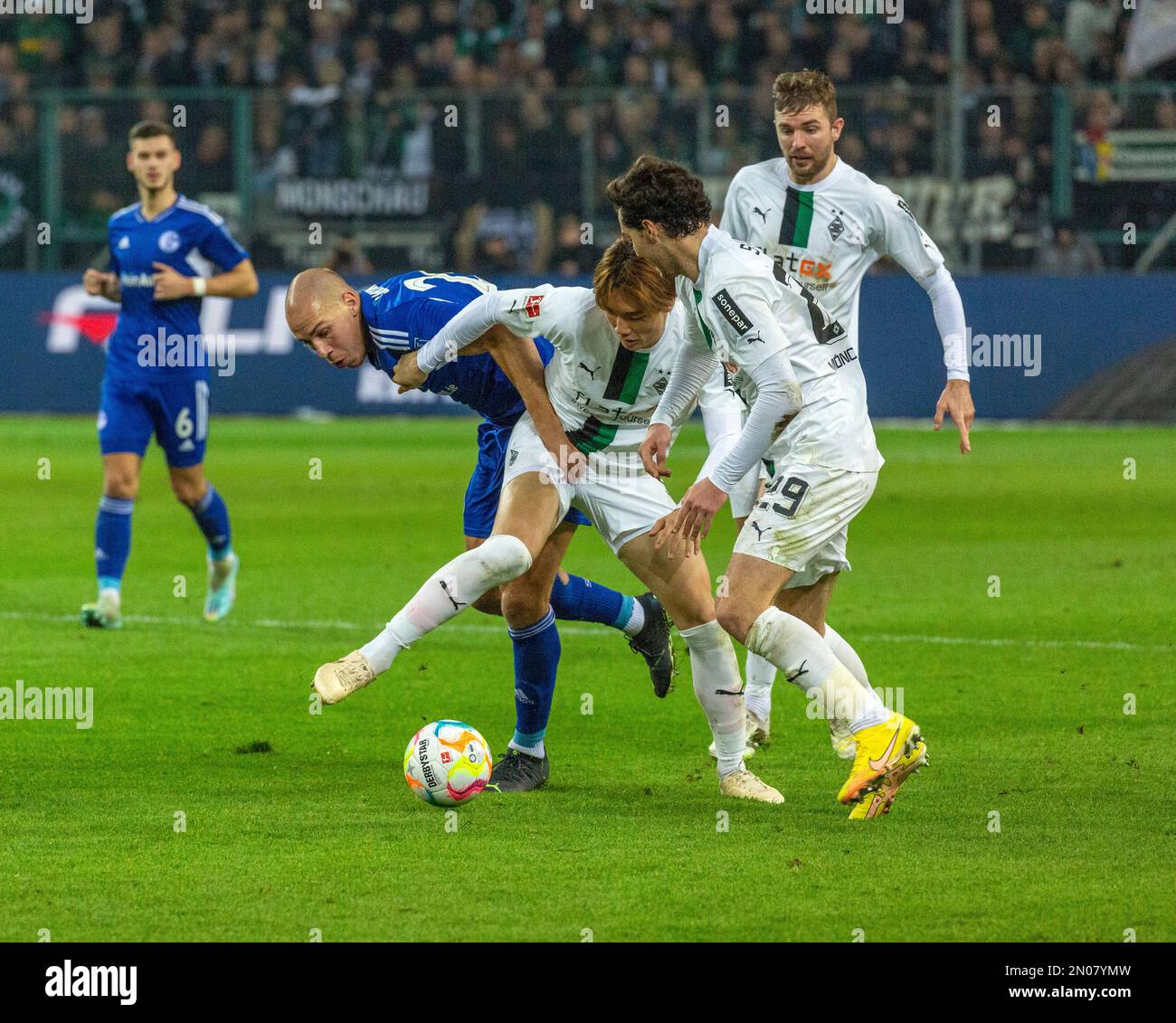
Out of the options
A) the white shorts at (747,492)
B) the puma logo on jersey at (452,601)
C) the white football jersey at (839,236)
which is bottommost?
the puma logo on jersey at (452,601)

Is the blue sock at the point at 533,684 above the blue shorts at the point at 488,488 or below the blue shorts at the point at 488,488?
below

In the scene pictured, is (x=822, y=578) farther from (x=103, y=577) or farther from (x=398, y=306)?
(x=103, y=577)

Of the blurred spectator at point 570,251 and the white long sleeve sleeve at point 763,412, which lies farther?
the blurred spectator at point 570,251

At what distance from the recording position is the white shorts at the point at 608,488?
6.31 m

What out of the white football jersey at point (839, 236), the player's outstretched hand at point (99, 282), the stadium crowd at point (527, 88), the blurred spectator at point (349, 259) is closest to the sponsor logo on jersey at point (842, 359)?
the white football jersey at point (839, 236)

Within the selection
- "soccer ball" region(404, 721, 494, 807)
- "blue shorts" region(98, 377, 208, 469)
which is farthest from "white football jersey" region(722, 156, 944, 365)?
"blue shorts" region(98, 377, 208, 469)

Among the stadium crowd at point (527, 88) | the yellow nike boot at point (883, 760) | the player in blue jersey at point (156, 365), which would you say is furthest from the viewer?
the stadium crowd at point (527, 88)

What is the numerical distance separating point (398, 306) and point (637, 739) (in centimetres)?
191

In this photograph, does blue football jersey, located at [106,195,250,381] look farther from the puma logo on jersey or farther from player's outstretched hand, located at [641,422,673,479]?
player's outstretched hand, located at [641,422,673,479]

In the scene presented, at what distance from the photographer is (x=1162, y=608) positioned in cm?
1041

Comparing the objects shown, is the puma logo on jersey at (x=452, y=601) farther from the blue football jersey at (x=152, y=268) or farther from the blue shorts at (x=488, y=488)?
the blue football jersey at (x=152, y=268)

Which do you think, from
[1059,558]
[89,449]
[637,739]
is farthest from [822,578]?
[89,449]

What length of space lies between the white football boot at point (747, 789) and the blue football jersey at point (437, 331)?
4.80 ft

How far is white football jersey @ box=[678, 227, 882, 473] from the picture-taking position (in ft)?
18.5
